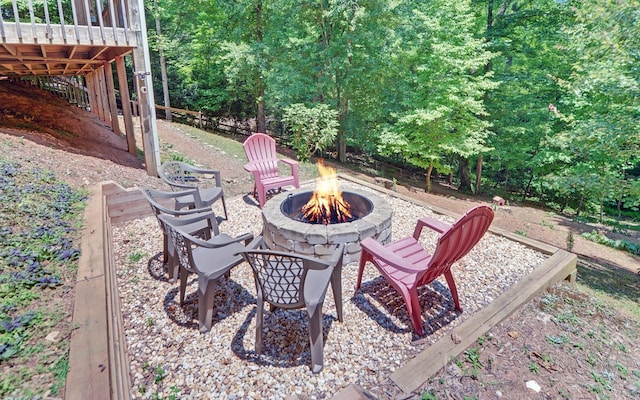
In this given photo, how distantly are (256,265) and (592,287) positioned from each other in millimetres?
4529

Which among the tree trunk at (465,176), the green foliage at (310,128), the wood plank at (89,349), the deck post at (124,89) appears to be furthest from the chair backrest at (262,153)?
the tree trunk at (465,176)

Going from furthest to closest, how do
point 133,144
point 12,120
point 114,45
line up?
point 133,144 → point 12,120 → point 114,45

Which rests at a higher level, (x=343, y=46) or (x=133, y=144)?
(x=343, y=46)

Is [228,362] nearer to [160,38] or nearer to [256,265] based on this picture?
[256,265]

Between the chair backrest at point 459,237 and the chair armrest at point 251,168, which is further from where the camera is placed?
the chair armrest at point 251,168

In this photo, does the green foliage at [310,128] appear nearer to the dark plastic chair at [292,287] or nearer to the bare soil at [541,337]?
the bare soil at [541,337]

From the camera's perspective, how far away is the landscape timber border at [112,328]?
1.55 metres

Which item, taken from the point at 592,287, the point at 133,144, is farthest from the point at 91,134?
the point at 592,287

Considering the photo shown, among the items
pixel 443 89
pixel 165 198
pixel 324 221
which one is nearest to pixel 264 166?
pixel 165 198

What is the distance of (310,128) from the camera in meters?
8.62

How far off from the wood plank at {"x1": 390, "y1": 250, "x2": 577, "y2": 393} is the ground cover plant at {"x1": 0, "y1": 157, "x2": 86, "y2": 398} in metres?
1.84

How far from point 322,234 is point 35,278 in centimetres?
217

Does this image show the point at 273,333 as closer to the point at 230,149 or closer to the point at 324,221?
the point at 324,221

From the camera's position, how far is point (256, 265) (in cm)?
201
